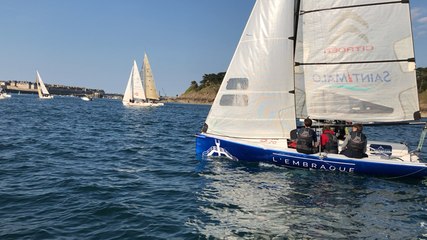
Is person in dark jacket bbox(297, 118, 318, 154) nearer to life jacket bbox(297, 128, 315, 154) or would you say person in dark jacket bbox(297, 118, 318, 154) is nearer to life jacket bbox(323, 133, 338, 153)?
life jacket bbox(297, 128, 315, 154)

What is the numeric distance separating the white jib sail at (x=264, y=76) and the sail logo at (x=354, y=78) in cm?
129

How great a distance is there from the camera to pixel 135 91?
289 feet

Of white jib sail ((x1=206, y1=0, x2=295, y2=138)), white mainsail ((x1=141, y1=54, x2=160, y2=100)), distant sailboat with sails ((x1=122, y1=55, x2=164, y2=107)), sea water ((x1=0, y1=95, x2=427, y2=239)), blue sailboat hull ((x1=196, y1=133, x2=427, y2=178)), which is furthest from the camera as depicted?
white mainsail ((x1=141, y1=54, x2=160, y2=100))

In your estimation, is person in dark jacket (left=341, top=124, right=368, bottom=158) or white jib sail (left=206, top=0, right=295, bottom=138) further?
white jib sail (left=206, top=0, right=295, bottom=138)

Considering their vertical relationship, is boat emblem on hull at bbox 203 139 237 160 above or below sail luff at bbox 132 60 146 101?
below

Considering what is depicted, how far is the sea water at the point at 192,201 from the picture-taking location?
7926mm

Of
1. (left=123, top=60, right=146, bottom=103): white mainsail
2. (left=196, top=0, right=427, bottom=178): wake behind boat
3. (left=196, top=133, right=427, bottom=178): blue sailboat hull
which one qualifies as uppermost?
(left=123, top=60, right=146, bottom=103): white mainsail

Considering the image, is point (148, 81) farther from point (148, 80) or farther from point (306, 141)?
point (306, 141)

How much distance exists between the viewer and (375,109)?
15352mm

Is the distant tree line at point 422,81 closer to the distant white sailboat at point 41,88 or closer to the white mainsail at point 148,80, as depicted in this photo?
the white mainsail at point 148,80

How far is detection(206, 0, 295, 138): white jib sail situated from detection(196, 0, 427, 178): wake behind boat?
0.04 m

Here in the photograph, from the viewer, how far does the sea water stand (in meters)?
7.93

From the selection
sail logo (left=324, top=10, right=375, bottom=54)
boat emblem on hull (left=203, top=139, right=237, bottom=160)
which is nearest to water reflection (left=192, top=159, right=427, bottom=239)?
boat emblem on hull (left=203, top=139, right=237, bottom=160)

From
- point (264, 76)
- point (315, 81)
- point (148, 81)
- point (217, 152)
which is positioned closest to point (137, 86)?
point (148, 81)
